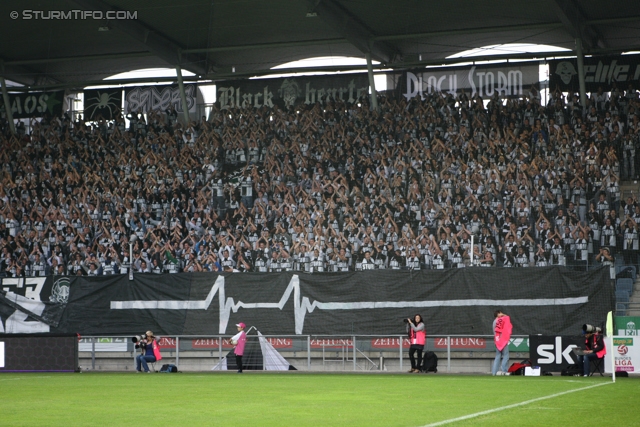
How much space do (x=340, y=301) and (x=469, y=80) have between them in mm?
14750

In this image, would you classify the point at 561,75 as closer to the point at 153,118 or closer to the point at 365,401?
the point at 153,118

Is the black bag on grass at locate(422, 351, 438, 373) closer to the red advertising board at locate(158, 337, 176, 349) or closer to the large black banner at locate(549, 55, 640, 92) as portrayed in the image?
the red advertising board at locate(158, 337, 176, 349)

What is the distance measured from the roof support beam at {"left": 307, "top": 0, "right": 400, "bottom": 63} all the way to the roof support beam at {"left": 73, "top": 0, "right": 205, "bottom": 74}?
25.6ft

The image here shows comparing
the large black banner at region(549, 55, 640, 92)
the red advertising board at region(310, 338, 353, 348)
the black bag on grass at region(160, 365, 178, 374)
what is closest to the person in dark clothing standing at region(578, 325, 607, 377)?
the red advertising board at region(310, 338, 353, 348)

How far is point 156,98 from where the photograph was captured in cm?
4322

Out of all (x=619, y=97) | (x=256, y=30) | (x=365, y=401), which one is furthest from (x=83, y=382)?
(x=619, y=97)

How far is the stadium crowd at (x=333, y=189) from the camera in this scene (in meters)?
30.2

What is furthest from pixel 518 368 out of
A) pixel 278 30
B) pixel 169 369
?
pixel 278 30

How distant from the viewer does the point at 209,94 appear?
4225 cm

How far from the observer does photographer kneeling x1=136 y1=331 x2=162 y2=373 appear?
1066 inches

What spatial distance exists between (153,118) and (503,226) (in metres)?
17.8

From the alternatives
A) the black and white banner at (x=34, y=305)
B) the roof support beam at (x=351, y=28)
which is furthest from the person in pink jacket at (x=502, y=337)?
the roof support beam at (x=351, y=28)

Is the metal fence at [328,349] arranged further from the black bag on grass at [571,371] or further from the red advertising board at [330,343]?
the black bag on grass at [571,371]

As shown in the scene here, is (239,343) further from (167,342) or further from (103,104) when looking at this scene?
(103,104)
